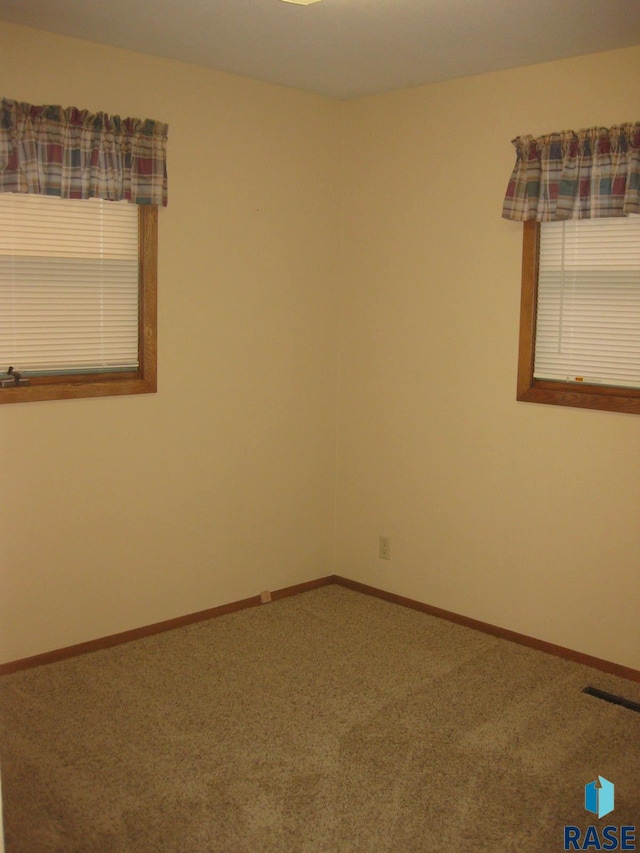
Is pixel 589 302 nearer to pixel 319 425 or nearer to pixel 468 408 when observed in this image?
pixel 468 408

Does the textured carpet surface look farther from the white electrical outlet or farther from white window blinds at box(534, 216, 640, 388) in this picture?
white window blinds at box(534, 216, 640, 388)

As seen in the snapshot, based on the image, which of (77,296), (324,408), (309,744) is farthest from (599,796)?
(77,296)

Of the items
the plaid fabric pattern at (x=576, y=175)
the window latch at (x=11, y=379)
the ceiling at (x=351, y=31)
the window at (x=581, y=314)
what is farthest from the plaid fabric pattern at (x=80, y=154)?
the window at (x=581, y=314)

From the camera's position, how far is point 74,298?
3.78m

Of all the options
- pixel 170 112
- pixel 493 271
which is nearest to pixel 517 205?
pixel 493 271

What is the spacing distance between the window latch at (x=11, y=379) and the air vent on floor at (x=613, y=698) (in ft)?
8.87

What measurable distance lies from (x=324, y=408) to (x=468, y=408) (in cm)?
92

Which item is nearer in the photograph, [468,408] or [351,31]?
[351,31]

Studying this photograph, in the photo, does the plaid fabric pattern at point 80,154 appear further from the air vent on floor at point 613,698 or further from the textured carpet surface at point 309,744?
the air vent on floor at point 613,698

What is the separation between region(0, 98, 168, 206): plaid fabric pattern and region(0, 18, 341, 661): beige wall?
96mm

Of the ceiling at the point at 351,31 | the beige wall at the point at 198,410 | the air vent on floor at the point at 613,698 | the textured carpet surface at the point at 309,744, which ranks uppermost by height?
the ceiling at the point at 351,31

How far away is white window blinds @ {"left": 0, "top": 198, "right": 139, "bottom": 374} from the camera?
3.57 m

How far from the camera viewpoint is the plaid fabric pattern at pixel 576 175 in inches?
138

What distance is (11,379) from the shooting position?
3.59 m
